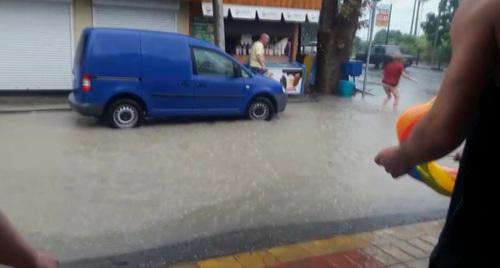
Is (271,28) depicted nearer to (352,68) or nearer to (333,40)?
(333,40)

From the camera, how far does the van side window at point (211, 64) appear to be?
10.1 metres

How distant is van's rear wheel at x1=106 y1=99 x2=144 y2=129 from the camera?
945 centimetres

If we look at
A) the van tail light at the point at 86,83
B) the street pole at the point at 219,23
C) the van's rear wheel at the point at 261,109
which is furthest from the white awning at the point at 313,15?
the van tail light at the point at 86,83

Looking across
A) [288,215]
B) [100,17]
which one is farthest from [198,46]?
[288,215]

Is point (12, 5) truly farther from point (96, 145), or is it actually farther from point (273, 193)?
point (273, 193)

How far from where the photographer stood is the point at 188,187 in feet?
19.8

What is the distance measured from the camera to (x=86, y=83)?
9.16m

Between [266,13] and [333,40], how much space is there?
2.49m

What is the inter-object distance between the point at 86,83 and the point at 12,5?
5.27 meters

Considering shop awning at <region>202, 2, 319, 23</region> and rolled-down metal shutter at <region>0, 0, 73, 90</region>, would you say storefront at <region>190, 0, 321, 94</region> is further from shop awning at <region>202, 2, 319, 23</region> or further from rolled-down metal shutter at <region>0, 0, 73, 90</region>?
rolled-down metal shutter at <region>0, 0, 73, 90</region>

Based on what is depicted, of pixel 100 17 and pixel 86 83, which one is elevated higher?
pixel 100 17

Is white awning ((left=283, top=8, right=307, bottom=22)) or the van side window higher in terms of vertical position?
white awning ((left=283, top=8, right=307, bottom=22))

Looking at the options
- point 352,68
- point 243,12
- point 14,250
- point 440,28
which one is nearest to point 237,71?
point 243,12

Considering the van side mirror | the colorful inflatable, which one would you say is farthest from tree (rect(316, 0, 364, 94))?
the colorful inflatable
